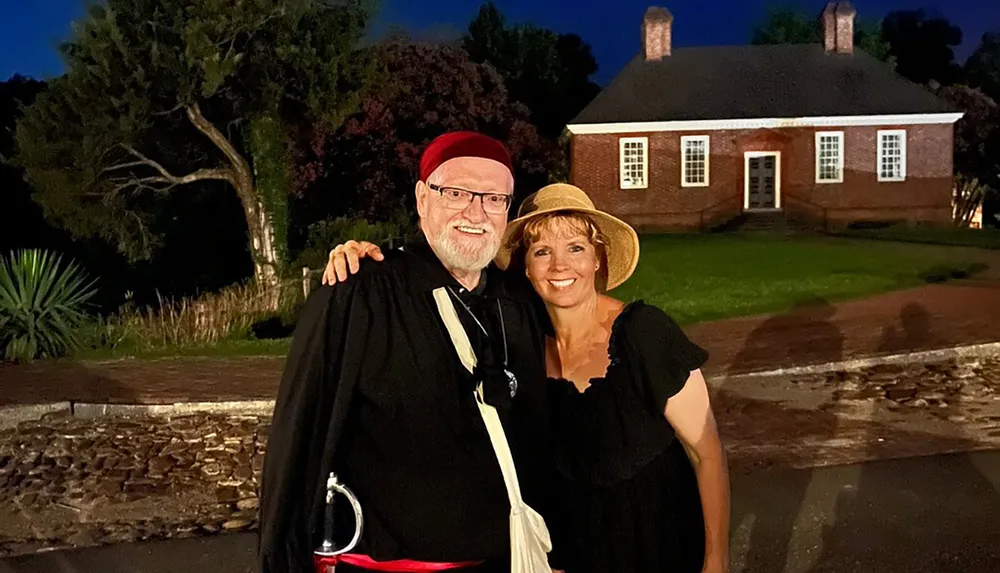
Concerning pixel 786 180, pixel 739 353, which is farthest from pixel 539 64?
pixel 739 353

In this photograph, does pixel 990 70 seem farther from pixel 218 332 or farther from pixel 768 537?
pixel 768 537

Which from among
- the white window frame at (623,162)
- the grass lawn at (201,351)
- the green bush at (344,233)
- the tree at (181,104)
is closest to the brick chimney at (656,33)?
the white window frame at (623,162)

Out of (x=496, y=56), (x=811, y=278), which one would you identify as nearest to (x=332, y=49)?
(x=811, y=278)

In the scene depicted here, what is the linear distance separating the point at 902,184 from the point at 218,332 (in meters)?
22.4

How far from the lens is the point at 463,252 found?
2.83 meters

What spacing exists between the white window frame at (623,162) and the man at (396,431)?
1112 inches

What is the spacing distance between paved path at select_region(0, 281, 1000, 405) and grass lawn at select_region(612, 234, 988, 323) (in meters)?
1.02

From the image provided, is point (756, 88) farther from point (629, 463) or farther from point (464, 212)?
point (464, 212)

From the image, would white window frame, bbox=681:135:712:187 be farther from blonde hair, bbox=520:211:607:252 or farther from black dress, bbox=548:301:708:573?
black dress, bbox=548:301:708:573

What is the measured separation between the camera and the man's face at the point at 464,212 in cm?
283

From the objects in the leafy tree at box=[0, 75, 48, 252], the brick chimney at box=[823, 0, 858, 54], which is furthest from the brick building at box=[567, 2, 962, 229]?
the leafy tree at box=[0, 75, 48, 252]

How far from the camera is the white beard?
2830 mm

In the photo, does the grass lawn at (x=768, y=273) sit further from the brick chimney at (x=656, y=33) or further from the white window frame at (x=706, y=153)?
the brick chimney at (x=656, y=33)

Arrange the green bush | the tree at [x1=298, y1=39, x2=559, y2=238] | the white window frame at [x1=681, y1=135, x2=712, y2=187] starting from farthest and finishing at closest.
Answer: the white window frame at [x1=681, y1=135, x2=712, y2=187] < the tree at [x1=298, y1=39, x2=559, y2=238] < the green bush
